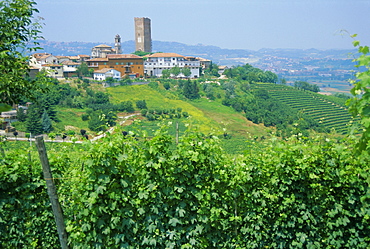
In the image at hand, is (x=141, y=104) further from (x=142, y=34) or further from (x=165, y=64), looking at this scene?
(x=142, y=34)

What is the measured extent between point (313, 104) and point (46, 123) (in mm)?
60757

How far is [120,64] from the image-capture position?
287 feet

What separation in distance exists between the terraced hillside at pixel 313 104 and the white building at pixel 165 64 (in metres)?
18.2

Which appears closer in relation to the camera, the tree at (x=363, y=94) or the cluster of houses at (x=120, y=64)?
the tree at (x=363, y=94)

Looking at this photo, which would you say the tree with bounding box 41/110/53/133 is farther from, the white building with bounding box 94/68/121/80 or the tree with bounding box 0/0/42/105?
the tree with bounding box 0/0/42/105

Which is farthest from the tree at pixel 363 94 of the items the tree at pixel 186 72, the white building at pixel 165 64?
the white building at pixel 165 64

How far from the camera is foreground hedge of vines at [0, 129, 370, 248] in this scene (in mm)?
5016

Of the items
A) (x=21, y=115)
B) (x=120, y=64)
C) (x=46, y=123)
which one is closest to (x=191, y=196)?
(x=46, y=123)

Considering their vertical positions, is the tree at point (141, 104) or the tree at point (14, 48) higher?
the tree at point (14, 48)

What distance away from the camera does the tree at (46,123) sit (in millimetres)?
51594

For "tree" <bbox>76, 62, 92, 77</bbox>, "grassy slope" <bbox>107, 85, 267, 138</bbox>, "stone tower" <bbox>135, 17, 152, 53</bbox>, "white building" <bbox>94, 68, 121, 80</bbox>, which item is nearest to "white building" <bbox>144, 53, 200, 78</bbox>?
"white building" <bbox>94, 68, 121, 80</bbox>

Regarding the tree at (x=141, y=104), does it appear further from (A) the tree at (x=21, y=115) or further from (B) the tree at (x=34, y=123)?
(A) the tree at (x=21, y=115)

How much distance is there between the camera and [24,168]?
528cm

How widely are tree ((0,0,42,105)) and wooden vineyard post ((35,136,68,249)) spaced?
76.2 inches
